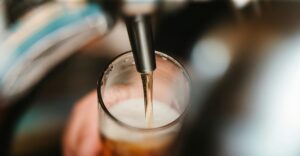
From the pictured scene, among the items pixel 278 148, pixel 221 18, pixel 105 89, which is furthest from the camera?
pixel 221 18

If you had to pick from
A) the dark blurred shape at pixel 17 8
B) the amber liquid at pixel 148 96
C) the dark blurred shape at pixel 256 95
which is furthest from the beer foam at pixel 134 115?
the dark blurred shape at pixel 17 8

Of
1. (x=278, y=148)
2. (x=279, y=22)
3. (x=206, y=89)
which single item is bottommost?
(x=278, y=148)

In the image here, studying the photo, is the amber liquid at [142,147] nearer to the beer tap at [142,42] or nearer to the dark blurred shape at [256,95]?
the beer tap at [142,42]

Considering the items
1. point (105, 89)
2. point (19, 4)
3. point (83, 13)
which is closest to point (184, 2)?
point (83, 13)

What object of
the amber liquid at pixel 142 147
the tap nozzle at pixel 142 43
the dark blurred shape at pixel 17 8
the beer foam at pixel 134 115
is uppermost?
the dark blurred shape at pixel 17 8

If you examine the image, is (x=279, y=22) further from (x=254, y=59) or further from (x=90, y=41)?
(x=90, y=41)

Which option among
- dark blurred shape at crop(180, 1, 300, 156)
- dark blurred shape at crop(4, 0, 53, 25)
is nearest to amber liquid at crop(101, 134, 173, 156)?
dark blurred shape at crop(180, 1, 300, 156)

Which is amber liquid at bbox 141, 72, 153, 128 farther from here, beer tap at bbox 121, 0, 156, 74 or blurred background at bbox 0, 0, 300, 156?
blurred background at bbox 0, 0, 300, 156
